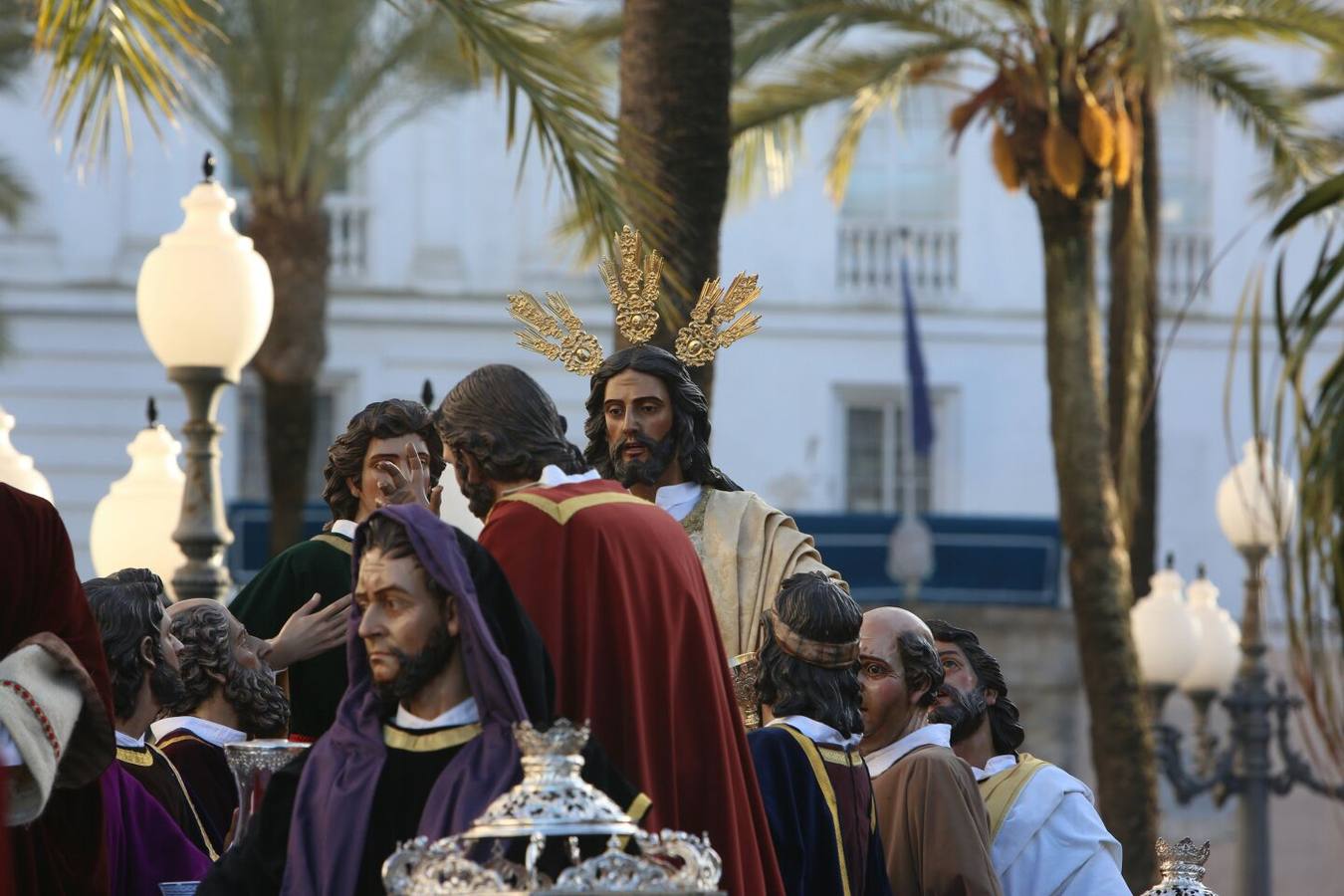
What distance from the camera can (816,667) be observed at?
20.5 feet

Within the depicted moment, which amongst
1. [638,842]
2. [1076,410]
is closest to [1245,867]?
[1076,410]

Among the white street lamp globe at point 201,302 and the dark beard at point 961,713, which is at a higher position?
the white street lamp globe at point 201,302

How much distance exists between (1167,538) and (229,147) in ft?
44.2

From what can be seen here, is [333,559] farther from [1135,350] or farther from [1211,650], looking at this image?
[1211,650]

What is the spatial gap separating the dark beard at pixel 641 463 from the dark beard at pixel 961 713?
1.00m

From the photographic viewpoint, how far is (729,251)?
31547mm

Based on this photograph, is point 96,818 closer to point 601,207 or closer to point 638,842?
point 638,842

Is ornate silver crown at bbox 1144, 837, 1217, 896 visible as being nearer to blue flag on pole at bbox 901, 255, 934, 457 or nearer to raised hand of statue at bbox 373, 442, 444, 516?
raised hand of statue at bbox 373, 442, 444, 516

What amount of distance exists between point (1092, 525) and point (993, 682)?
30.1ft

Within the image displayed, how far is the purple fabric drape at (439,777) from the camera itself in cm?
480

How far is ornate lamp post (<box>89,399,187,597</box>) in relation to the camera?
10.8 metres

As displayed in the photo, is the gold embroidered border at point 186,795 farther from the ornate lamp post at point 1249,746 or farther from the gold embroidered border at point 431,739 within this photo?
the ornate lamp post at point 1249,746

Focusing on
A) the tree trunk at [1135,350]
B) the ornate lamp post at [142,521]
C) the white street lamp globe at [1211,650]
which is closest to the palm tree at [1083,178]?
the tree trunk at [1135,350]

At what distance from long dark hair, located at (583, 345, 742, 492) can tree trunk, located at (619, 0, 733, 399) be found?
2837 mm
